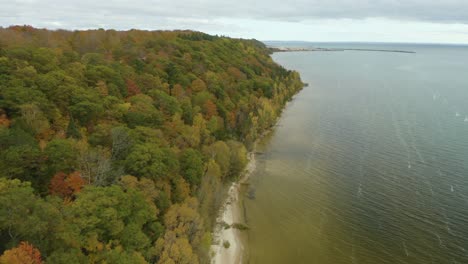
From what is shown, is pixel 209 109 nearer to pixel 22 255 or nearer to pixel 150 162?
pixel 150 162

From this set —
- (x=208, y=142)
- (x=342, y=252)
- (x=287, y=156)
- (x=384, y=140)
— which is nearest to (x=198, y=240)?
(x=342, y=252)

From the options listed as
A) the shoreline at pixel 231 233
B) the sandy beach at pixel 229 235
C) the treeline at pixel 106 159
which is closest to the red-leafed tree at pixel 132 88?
the treeline at pixel 106 159

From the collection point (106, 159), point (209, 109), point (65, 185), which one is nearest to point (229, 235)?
point (106, 159)

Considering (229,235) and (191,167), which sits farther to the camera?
(191,167)

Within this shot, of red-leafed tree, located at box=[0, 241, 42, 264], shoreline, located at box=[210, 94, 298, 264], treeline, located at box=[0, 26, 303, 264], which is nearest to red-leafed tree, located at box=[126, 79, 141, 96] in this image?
treeline, located at box=[0, 26, 303, 264]

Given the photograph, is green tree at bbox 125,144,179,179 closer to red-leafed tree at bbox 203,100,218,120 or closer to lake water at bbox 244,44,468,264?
lake water at bbox 244,44,468,264

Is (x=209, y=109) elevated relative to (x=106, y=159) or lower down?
lower down
